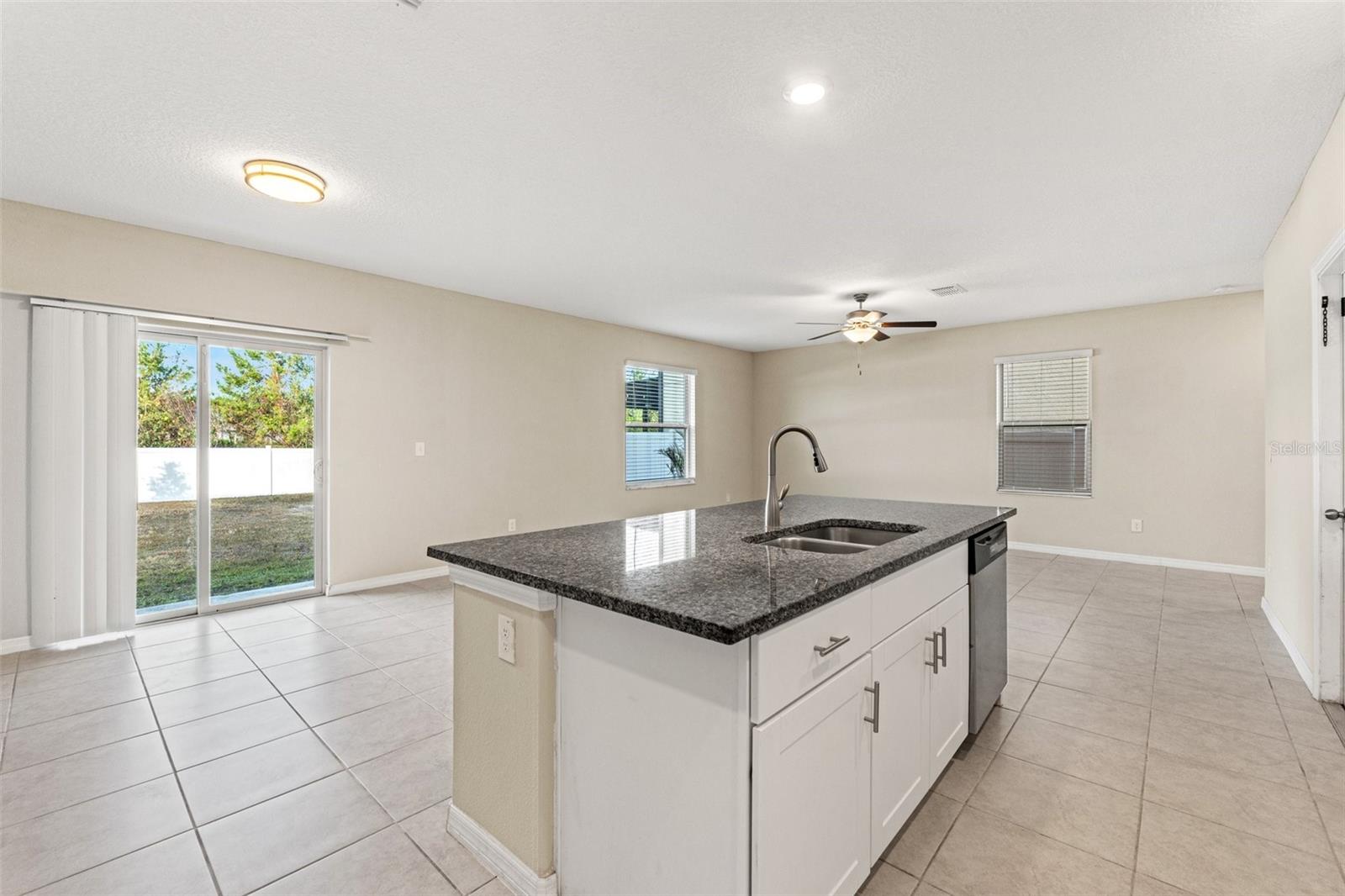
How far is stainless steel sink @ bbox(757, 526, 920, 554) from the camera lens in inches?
86.4

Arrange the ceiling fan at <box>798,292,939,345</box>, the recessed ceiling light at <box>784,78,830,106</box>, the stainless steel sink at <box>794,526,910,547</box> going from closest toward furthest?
the recessed ceiling light at <box>784,78,830,106</box> → the stainless steel sink at <box>794,526,910,547</box> → the ceiling fan at <box>798,292,939,345</box>

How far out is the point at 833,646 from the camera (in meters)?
1.30

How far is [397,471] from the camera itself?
468cm

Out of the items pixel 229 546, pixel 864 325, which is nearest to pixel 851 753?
pixel 864 325

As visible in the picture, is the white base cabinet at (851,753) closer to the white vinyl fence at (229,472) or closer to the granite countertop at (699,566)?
the granite countertop at (699,566)

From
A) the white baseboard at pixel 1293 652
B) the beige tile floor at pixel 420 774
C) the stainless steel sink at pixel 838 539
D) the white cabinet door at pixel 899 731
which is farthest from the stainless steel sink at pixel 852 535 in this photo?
the white baseboard at pixel 1293 652

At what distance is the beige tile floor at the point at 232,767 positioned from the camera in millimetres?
1602

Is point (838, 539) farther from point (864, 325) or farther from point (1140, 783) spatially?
point (864, 325)

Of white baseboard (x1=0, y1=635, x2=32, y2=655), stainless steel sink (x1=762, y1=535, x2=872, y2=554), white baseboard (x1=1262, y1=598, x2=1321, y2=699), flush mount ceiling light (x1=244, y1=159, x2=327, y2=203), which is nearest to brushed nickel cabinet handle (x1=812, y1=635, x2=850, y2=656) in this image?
stainless steel sink (x1=762, y1=535, x2=872, y2=554)

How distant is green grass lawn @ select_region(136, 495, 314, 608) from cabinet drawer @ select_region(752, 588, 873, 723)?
4307mm

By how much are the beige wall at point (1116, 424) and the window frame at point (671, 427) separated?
1925 millimetres

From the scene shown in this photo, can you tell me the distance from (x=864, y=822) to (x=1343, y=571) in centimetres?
280

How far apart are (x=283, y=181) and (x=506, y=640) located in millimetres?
2615

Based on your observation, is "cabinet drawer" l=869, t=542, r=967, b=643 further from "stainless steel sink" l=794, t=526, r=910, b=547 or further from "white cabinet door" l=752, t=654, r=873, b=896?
"stainless steel sink" l=794, t=526, r=910, b=547
